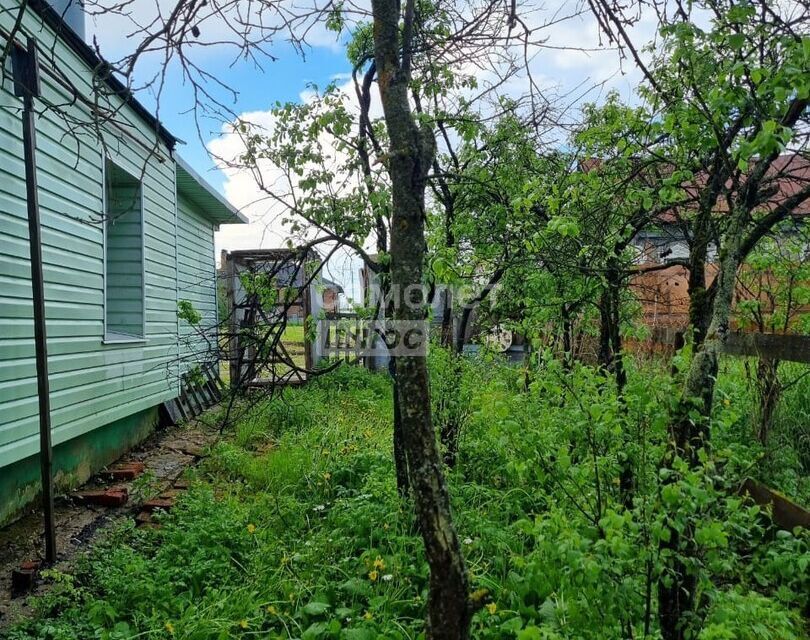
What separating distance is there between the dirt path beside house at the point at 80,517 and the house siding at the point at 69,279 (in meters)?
0.50

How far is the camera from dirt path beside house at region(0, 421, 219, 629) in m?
2.89

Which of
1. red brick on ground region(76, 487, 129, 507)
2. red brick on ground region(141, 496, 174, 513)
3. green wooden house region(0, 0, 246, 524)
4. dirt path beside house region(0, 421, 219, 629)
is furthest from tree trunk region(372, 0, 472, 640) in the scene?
red brick on ground region(76, 487, 129, 507)

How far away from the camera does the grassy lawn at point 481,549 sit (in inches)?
67.1

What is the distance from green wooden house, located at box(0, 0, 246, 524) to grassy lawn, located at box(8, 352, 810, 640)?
131 centimetres

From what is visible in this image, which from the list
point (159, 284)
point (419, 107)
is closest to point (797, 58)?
point (419, 107)

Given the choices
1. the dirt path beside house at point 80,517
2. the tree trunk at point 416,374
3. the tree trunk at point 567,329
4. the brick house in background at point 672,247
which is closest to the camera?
the tree trunk at point 416,374

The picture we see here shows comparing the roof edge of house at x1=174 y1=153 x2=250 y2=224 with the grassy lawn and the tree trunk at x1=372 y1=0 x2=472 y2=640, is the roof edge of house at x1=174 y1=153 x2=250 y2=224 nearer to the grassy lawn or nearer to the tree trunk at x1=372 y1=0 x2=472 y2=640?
the grassy lawn

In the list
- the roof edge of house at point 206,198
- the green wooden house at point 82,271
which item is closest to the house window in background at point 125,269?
the green wooden house at point 82,271

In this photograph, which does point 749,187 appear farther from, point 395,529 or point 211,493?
point 211,493

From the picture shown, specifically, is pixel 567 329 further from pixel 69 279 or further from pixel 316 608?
pixel 69 279

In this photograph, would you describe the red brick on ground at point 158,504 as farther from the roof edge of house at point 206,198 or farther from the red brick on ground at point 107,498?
the roof edge of house at point 206,198

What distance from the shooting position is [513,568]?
264 centimetres

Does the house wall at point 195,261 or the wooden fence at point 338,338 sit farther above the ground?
the house wall at point 195,261

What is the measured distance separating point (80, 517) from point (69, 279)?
2046mm
